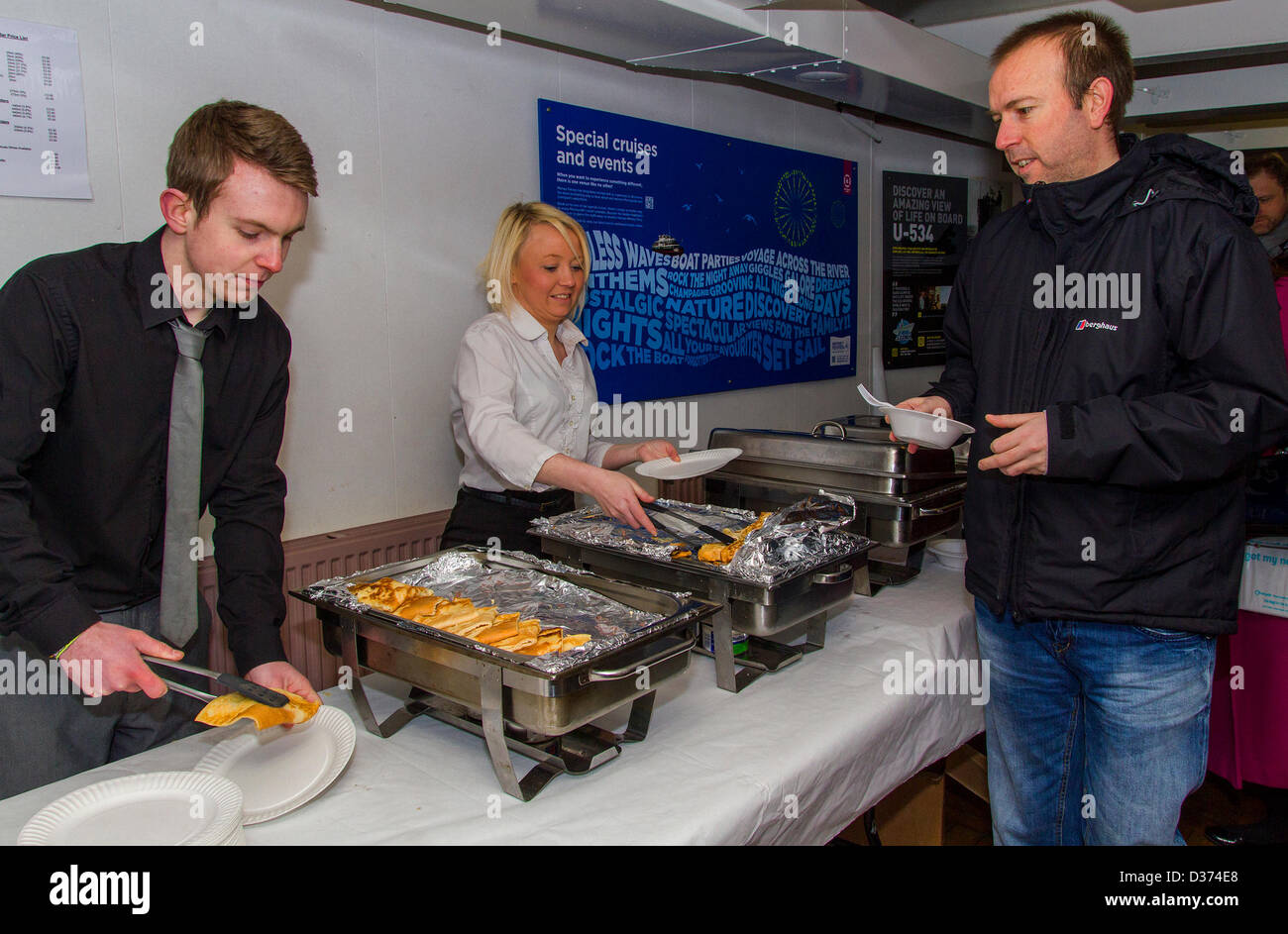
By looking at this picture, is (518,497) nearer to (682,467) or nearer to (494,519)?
(494,519)

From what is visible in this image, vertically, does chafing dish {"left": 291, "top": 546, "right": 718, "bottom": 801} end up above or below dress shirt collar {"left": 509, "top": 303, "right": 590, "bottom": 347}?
below

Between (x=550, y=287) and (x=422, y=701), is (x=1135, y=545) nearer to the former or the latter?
(x=422, y=701)

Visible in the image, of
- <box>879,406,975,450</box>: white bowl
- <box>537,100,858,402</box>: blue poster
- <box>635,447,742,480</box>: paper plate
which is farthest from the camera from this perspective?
<box>537,100,858,402</box>: blue poster

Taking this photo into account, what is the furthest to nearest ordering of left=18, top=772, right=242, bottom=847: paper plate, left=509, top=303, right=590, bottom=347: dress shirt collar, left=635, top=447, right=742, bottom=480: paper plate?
1. left=509, top=303, right=590, bottom=347: dress shirt collar
2. left=635, top=447, right=742, bottom=480: paper plate
3. left=18, top=772, right=242, bottom=847: paper plate

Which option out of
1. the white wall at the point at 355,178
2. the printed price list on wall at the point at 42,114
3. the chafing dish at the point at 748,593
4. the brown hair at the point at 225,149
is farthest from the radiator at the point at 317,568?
the brown hair at the point at 225,149

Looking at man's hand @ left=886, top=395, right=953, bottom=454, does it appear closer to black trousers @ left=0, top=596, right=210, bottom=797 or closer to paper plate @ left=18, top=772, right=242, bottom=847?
paper plate @ left=18, top=772, right=242, bottom=847

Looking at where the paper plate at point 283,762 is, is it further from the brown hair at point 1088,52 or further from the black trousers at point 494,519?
the brown hair at point 1088,52

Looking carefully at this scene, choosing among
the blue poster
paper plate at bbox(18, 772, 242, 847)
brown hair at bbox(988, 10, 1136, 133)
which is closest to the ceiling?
the blue poster

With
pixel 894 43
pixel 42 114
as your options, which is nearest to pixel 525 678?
pixel 42 114

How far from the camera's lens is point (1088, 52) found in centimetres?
141

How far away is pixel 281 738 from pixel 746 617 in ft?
2.56

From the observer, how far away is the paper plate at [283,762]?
1.19m

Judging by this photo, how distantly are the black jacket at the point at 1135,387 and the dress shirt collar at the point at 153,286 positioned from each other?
1.39 meters

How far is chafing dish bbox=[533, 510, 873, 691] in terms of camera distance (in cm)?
156
